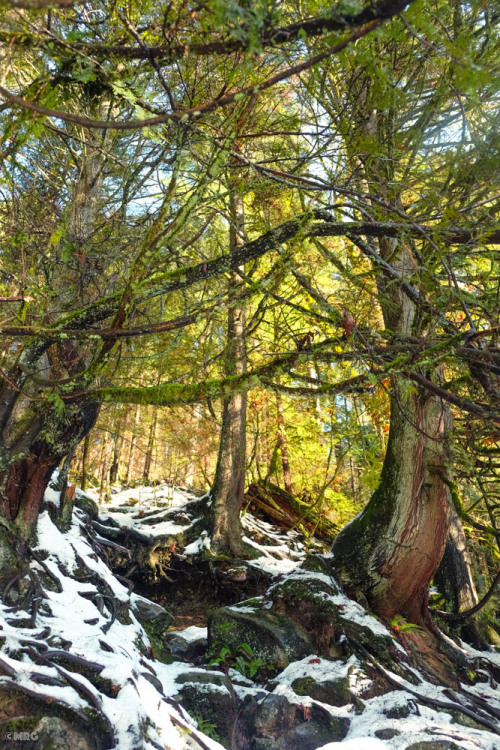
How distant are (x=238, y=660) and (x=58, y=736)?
2.36 metres

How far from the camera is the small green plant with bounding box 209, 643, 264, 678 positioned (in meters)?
4.52

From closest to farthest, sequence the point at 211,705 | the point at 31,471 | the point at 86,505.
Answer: the point at 211,705 → the point at 31,471 → the point at 86,505

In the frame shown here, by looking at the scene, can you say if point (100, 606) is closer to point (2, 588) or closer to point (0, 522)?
point (2, 588)

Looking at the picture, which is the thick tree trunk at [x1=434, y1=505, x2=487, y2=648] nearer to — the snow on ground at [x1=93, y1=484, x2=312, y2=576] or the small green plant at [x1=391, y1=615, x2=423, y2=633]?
the small green plant at [x1=391, y1=615, x2=423, y2=633]

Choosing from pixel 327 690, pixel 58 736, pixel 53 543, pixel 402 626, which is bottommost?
pixel 327 690

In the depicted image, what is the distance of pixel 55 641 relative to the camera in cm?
331

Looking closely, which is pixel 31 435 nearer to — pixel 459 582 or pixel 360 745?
pixel 360 745

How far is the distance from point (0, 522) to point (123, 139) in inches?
203

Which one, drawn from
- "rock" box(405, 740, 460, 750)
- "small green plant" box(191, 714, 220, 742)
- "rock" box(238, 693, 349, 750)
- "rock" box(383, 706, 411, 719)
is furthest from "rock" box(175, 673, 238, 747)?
"rock" box(405, 740, 460, 750)

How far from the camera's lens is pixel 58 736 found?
8.69 ft

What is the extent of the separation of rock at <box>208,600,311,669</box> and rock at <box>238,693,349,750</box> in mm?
606

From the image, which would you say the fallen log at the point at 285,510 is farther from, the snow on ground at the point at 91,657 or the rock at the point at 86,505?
the snow on ground at the point at 91,657

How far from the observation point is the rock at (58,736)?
2605 millimetres

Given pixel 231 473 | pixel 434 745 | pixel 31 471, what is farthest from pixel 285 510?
pixel 31 471
